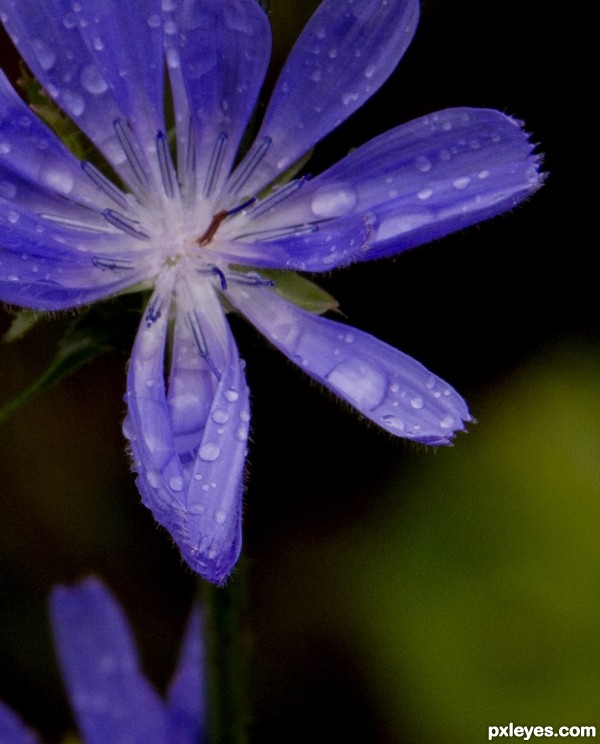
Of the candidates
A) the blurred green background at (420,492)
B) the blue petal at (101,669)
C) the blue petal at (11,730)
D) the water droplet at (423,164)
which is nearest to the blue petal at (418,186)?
the water droplet at (423,164)

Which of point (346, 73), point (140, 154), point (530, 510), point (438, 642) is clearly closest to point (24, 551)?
point (438, 642)

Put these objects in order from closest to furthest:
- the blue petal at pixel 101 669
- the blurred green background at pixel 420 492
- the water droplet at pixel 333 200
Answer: the water droplet at pixel 333 200
the blue petal at pixel 101 669
the blurred green background at pixel 420 492

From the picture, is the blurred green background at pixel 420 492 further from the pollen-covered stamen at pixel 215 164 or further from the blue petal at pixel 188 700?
the pollen-covered stamen at pixel 215 164

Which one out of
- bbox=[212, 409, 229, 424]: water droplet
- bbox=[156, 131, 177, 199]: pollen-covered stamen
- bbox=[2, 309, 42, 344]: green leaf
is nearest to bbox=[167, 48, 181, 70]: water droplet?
bbox=[156, 131, 177, 199]: pollen-covered stamen

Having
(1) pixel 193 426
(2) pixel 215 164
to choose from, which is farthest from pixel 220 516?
(2) pixel 215 164

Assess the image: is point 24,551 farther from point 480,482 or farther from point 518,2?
point 518,2
